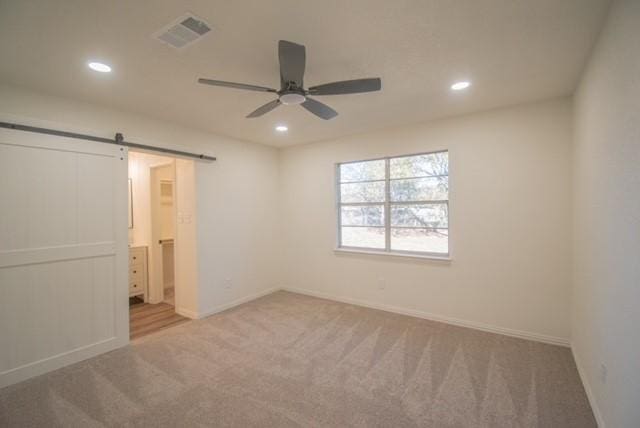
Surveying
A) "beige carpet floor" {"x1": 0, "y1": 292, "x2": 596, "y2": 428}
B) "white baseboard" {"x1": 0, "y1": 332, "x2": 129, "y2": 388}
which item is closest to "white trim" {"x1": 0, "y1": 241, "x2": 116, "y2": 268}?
"white baseboard" {"x1": 0, "y1": 332, "x2": 129, "y2": 388}

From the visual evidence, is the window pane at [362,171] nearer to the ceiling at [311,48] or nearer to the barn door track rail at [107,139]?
the ceiling at [311,48]

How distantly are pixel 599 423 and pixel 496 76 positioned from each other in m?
2.62

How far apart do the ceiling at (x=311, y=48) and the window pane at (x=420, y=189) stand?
1.02m

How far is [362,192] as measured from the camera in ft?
14.3

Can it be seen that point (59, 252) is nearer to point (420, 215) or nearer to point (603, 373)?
point (420, 215)

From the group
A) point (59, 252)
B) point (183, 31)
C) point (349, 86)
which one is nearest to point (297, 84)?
point (349, 86)

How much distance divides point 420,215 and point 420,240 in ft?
1.12

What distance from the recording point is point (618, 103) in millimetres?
1604

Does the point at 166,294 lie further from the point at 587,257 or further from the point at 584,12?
the point at 584,12

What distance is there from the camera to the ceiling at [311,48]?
158 centimetres

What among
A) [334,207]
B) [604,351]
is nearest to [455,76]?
[604,351]

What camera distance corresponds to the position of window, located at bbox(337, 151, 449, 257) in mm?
3707

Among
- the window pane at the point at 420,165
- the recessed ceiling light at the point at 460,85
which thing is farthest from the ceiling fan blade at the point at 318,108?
the window pane at the point at 420,165

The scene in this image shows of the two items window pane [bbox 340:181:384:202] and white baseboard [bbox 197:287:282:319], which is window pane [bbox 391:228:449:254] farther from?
white baseboard [bbox 197:287:282:319]
